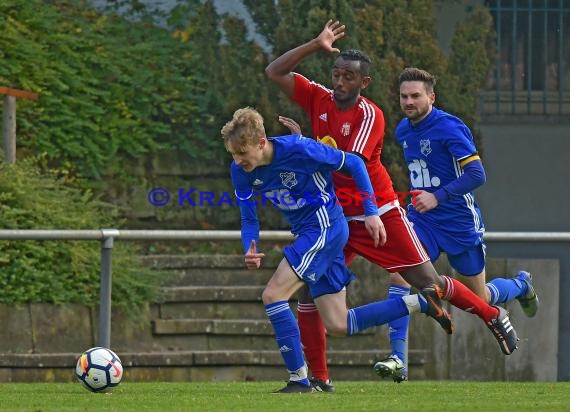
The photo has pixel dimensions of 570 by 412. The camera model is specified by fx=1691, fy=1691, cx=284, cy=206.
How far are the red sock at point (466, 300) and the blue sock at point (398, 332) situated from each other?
39cm

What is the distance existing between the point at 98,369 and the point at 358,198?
177 cm

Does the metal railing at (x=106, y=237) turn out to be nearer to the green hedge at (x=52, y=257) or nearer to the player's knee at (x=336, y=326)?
the green hedge at (x=52, y=257)

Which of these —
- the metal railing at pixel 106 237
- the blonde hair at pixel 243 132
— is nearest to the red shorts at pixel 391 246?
the blonde hair at pixel 243 132

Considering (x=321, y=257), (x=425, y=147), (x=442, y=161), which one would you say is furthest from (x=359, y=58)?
(x=321, y=257)

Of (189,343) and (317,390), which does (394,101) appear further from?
(317,390)

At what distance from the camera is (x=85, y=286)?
12781 millimetres

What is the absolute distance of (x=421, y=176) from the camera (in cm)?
1033

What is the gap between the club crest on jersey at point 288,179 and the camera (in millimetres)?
9127

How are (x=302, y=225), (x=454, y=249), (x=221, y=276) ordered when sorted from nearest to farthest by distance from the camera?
(x=302, y=225)
(x=454, y=249)
(x=221, y=276)

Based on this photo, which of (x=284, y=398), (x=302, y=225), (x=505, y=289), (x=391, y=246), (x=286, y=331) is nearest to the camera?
(x=284, y=398)

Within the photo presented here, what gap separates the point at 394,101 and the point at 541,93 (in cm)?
219

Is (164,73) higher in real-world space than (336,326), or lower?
higher

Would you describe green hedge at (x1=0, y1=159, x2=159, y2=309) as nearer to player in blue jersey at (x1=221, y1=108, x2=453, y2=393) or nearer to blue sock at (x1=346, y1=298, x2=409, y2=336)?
player in blue jersey at (x1=221, y1=108, x2=453, y2=393)

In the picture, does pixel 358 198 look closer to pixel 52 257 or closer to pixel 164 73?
pixel 52 257
